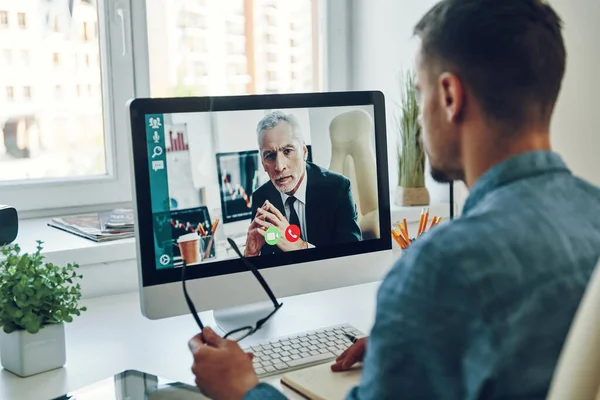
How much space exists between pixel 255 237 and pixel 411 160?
961 mm

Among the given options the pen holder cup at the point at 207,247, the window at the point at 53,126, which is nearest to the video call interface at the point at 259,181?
the pen holder cup at the point at 207,247

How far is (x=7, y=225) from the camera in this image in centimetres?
166

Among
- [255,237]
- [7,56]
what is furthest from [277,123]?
[7,56]

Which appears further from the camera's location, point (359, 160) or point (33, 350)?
point (359, 160)

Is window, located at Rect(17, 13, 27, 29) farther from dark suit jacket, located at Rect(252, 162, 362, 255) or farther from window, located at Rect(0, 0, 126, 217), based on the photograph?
dark suit jacket, located at Rect(252, 162, 362, 255)

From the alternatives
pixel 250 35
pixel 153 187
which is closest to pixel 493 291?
pixel 153 187

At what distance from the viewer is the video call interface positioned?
4.28 feet

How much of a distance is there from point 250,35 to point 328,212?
3.63 ft

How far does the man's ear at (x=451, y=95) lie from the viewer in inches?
34.2

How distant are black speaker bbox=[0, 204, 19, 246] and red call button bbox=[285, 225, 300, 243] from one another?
2.18ft

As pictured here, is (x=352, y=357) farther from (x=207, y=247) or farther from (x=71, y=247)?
(x=71, y=247)

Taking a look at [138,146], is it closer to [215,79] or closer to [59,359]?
[59,359]

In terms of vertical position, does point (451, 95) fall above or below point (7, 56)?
below

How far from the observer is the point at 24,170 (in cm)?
208
